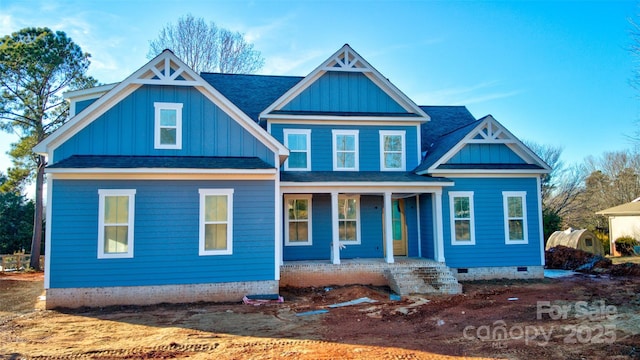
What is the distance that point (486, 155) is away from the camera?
586 inches

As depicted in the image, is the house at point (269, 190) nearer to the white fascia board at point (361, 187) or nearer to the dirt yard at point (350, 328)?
the white fascia board at point (361, 187)

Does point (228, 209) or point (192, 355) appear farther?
point (228, 209)

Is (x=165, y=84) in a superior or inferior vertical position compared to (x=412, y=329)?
superior

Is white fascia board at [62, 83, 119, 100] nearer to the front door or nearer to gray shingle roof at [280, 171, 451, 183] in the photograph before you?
gray shingle roof at [280, 171, 451, 183]

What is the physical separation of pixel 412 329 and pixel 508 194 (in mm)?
8353

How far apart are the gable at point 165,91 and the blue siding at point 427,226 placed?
5.66 metres

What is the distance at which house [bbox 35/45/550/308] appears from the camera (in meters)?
10.9

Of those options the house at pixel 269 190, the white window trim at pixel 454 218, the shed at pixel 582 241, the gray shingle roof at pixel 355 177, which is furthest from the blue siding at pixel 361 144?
the shed at pixel 582 241

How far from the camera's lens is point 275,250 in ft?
38.3

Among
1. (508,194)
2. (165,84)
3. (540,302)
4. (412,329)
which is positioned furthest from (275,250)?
(508,194)

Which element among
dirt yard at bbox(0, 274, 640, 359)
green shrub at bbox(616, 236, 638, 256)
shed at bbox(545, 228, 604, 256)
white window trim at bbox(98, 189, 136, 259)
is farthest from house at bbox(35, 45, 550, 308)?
green shrub at bbox(616, 236, 638, 256)

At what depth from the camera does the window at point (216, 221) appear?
1138 cm

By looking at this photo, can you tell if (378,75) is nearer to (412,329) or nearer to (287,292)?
(287,292)

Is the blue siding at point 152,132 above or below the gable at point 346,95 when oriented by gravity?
below
